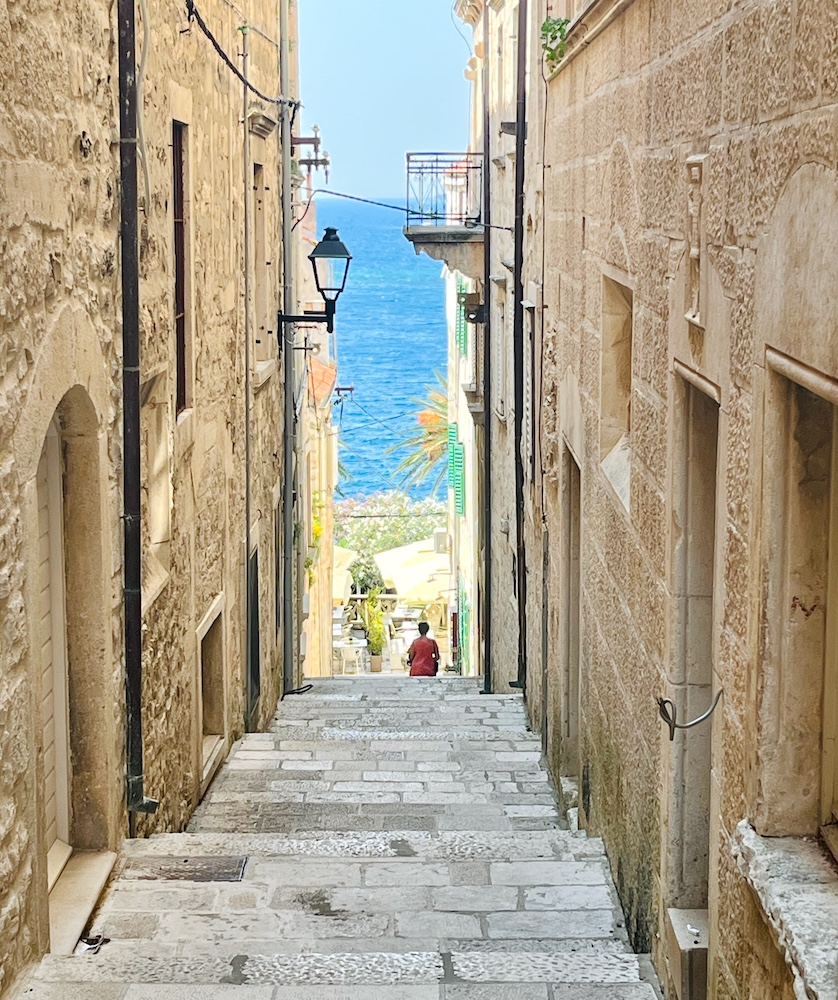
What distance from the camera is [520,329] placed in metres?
12.5

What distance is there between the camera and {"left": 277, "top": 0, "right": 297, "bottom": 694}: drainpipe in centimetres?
1377

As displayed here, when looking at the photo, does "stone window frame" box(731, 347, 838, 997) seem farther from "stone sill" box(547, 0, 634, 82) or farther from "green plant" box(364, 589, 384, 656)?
"green plant" box(364, 589, 384, 656)

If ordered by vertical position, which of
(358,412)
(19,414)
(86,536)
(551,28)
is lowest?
(358,412)

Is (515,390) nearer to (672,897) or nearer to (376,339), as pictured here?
(672,897)

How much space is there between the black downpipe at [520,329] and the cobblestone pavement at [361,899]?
2607 mm

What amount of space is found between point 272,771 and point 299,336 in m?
9.54

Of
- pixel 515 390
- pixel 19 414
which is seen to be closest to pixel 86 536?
pixel 19 414

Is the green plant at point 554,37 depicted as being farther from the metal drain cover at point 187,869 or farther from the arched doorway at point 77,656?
the metal drain cover at point 187,869

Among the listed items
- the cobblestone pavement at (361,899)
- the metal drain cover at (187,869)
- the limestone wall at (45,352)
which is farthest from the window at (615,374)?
the metal drain cover at (187,869)

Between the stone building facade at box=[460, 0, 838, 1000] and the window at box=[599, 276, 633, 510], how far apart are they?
0.04 ft

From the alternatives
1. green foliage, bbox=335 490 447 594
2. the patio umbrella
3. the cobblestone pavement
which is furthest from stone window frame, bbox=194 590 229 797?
green foliage, bbox=335 490 447 594

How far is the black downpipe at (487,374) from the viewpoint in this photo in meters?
16.4

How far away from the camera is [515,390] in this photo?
12.7 metres

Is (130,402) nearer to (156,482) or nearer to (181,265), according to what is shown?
(156,482)
